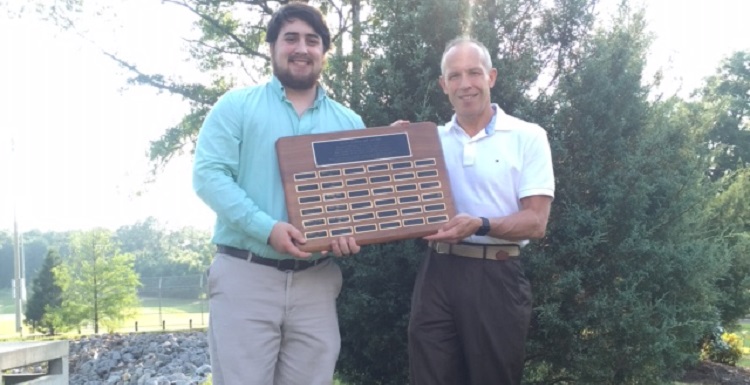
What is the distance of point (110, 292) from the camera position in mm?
26250

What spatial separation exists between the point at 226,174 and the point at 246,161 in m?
0.12

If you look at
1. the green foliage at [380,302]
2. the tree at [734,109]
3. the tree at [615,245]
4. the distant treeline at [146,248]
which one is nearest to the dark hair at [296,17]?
the green foliage at [380,302]

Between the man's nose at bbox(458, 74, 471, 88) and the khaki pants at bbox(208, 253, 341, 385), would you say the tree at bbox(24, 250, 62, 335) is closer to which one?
the khaki pants at bbox(208, 253, 341, 385)

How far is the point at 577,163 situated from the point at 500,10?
1237 mm

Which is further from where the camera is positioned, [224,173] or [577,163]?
[577,163]

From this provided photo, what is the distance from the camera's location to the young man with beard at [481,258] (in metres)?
3.22

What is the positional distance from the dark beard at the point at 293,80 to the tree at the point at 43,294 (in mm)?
26478

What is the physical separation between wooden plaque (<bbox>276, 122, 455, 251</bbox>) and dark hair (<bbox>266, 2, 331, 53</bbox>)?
506 millimetres

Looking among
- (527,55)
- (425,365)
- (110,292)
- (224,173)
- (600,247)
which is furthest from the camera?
(110,292)

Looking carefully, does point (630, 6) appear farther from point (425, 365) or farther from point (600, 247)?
point (425, 365)

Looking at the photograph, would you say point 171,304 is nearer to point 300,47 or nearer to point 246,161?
point 246,161

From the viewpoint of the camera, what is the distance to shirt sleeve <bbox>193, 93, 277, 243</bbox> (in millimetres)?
2988

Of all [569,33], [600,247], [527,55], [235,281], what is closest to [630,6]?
[569,33]

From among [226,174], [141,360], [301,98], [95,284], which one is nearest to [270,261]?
[226,174]
